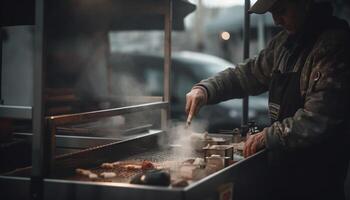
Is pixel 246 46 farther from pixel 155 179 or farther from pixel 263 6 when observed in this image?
pixel 155 179

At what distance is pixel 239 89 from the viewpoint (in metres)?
4.13

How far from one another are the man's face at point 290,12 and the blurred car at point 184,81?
188 inches

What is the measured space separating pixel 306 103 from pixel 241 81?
3.12 ft

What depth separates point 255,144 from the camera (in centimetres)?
337

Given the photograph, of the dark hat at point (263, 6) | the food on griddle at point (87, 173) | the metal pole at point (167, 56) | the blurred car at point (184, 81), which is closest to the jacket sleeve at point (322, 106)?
the dark hat at point (263, 6)

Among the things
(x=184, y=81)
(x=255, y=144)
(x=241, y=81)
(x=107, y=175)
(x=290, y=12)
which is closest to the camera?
(x=107, y=175)

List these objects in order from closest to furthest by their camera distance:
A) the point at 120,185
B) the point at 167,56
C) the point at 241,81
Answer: the point at 120,185, the point at 241,81, the point at 167,56

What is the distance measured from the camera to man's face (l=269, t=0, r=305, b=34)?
3.51m

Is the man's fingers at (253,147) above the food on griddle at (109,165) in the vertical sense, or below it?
above

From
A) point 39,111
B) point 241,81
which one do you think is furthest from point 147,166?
point 241,81

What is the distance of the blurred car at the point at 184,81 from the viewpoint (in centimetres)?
872

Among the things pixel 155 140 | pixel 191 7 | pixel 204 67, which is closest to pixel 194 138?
pixel 155 140

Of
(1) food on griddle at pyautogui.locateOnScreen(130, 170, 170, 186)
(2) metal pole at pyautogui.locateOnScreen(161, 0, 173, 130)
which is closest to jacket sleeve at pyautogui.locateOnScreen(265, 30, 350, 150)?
(1) food on griddle at pyautogui.locateOnScreen(130, 170, 170, 186)

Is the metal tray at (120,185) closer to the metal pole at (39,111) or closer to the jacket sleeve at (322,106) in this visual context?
the metal pole at (39,111)
